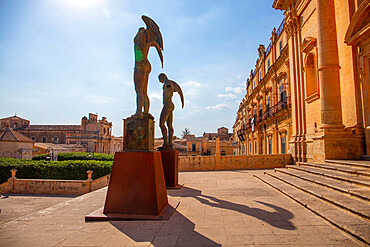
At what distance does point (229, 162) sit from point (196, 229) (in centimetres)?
976

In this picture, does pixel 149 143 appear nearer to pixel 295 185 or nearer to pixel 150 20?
pixel 150 20

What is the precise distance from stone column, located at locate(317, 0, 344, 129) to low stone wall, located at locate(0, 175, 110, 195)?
35.9ft

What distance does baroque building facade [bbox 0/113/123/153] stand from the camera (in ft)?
174

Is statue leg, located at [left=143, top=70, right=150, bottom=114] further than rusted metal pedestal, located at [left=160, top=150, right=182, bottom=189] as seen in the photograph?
No

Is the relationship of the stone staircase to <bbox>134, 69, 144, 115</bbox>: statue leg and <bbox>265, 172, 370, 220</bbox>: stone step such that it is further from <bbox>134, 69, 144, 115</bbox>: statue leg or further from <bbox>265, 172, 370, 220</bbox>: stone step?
<bbox>134, 69, 144, 115</bbox>: statue leg

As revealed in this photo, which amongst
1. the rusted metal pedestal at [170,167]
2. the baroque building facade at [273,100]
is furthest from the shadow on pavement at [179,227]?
the baroque building facade at [273,100]

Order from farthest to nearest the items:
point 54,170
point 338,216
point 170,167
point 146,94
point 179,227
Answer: point 54,170, point 170,167, point 146,94, point 338,216, point 179,227

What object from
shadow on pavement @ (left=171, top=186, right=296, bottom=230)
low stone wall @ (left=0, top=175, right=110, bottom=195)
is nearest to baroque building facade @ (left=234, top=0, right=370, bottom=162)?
shadow on pavement @ (left=171, top=186, right=296, bottom=230)

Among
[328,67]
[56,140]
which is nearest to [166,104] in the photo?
[328,67]

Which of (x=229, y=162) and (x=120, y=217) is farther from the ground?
(x=229, y=162)

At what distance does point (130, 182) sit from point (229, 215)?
173 centimetres

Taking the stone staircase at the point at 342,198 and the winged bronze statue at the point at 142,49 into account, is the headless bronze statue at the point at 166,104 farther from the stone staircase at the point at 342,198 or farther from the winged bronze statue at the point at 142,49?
the stone staircase at the point at 342,198

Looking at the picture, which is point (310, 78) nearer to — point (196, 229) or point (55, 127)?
point (196, 229)

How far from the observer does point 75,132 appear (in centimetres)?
5562
